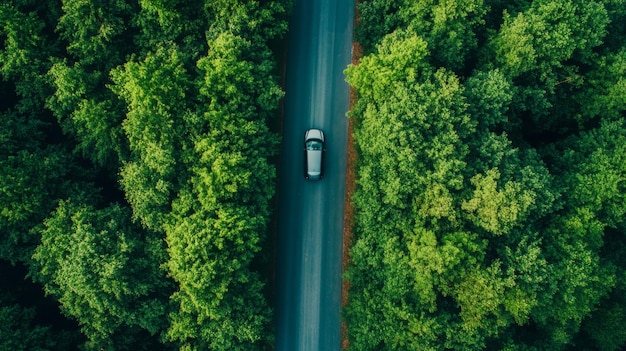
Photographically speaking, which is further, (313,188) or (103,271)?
(313,188)

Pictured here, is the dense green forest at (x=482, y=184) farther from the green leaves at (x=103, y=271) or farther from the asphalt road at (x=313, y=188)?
the green leaves at (x=103, y=271)

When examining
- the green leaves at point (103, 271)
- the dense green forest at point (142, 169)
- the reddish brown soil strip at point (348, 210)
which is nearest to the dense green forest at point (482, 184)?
the reddish brown soil strip at point (348, 210)

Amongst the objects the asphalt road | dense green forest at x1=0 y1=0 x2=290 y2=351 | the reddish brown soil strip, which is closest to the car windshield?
the asphalt road

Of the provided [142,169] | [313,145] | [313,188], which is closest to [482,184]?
[313,145]

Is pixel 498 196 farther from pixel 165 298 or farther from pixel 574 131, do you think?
pixel 165 298

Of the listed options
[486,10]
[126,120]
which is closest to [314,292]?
[126,120]

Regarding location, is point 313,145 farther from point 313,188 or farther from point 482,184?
point 482,184
